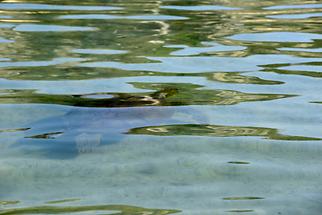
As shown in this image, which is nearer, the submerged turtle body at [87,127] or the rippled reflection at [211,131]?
the submerged turtle body at [87,127]

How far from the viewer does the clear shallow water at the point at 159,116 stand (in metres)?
3.34

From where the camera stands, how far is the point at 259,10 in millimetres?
9805

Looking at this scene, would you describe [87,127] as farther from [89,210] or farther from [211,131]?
[89,210]

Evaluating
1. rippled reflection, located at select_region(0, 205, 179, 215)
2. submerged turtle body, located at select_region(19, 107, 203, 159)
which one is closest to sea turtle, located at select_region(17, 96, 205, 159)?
submerged turtle body, located at select_region(19, 107, 203, 159)

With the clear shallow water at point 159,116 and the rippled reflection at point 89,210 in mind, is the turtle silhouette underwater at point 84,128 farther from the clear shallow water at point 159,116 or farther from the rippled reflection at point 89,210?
the rippled reflection at point 89,210

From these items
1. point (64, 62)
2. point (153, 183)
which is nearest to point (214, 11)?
point (64, 62)

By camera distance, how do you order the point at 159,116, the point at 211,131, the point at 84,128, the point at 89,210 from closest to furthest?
the point at 89,210 < the point at 84,128 < the point at 211,131 < the point at 159,116

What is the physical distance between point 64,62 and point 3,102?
1476mm

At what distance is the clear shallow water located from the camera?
3.34 m

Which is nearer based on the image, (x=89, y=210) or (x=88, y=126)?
(x=89, y=210)

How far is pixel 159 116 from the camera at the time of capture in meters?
4.66

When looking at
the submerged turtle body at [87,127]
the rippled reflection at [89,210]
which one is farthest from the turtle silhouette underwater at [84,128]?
the rippled reflection at [89,210]

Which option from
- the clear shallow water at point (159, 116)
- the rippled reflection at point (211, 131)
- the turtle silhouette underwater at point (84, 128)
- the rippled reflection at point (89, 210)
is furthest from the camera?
the rippled reflection at point (211, 131)

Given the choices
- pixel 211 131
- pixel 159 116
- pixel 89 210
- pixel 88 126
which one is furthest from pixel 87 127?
pixel 89 210
